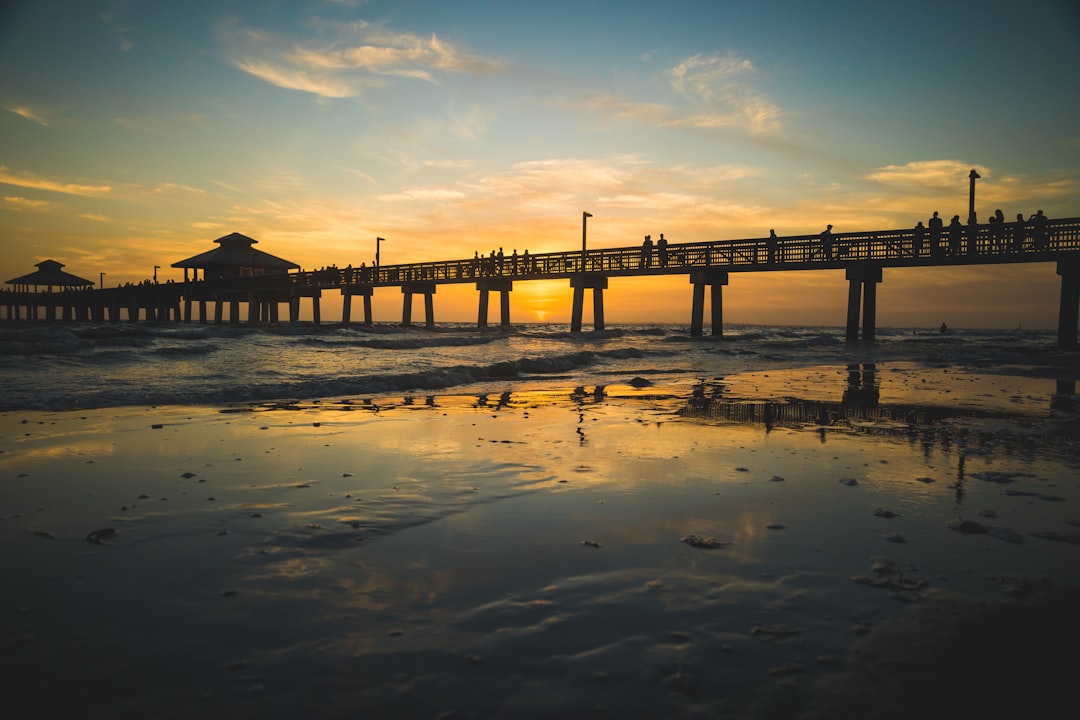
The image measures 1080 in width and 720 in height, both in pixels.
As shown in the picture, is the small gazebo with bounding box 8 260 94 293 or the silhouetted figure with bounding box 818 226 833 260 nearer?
the silhouetted figure with bounding box 818 226 833 260

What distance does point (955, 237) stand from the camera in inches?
1011

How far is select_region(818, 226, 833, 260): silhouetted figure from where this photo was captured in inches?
1112

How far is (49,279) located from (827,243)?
80.6m

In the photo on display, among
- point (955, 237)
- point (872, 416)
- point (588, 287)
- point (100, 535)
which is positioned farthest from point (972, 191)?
point (100, 535)

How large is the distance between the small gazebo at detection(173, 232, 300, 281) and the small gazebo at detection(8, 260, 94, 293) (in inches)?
616

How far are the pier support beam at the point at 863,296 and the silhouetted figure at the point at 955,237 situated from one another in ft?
10.2

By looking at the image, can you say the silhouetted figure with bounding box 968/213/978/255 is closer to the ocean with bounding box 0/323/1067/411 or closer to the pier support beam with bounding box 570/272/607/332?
the ocean with bounding box 0/323/1067/411

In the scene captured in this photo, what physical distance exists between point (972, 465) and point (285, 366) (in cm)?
1327

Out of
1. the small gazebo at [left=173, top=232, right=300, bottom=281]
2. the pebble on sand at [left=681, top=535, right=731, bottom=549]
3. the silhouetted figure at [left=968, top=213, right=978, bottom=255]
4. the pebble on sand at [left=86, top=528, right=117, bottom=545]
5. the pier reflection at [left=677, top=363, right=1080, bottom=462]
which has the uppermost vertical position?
the small gazebo at [left=173, top=232, right=300, bottom=281]

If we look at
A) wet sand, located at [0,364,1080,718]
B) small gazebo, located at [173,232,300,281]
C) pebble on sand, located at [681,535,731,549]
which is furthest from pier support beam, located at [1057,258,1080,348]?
small gazebo, located at [173,232,300,281]

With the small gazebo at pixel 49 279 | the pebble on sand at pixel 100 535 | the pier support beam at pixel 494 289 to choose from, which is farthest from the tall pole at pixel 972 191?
the small gazebo at pixel 49 279

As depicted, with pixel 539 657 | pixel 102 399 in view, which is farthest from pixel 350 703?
pixel 102 399

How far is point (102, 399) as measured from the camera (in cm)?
880

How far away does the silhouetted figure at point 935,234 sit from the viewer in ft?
84.8
